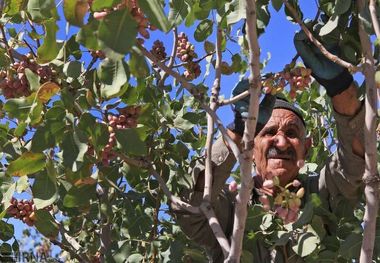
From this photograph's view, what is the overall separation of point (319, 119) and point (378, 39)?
2.09 metres

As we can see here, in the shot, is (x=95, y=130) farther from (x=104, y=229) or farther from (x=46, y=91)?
(x=104, y=229)

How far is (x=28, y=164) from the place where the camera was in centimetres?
175

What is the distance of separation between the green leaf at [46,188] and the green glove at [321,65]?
0.78 m

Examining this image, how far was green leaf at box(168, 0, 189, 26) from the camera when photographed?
1644mm

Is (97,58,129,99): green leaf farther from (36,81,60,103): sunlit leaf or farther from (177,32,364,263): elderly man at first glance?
(177,32,364,263): elderly man

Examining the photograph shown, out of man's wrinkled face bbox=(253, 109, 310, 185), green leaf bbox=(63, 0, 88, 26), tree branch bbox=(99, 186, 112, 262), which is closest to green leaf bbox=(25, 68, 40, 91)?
green leaf bbox=(63, 0, 88, 26)

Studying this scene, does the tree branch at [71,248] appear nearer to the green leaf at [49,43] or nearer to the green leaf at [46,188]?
the green leaf at [46,188]

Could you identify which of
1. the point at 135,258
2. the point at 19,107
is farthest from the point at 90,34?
the point at 135,258

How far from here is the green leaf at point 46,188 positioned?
1.75 metres

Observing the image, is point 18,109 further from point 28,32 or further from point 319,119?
point 319,119

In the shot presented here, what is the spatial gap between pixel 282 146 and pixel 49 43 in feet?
4.51

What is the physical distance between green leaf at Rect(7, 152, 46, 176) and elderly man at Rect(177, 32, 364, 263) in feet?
2.02

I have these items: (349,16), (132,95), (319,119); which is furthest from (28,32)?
(319,119)

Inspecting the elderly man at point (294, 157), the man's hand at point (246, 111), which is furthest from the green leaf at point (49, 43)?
the man's hand at point (246, 111)
